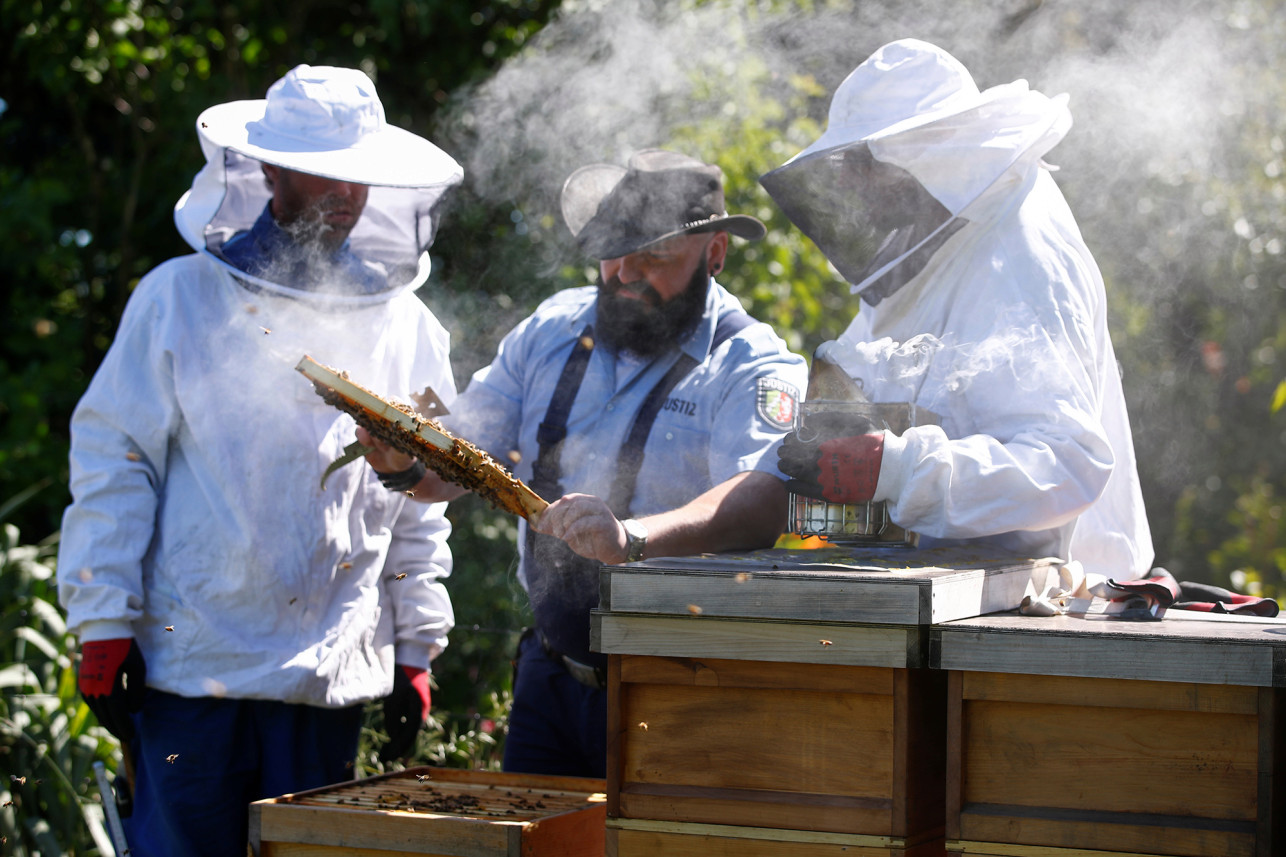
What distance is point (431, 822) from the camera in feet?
6.34

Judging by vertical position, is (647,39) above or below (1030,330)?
above

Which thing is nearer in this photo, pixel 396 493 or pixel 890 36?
pixel 396 493

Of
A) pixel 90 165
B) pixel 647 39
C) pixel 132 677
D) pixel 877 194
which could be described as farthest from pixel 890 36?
pixel 90 165

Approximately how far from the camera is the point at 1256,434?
9352mm

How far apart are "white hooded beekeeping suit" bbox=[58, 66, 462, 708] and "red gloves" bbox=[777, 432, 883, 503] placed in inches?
44.0

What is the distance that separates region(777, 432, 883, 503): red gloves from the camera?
1970 millimetres

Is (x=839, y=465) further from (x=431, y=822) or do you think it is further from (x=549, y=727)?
(x=549, y=727)

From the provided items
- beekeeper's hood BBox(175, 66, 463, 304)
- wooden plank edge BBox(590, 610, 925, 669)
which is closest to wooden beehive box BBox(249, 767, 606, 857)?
wooden plank edge BBox(590, 610, 925, 669)

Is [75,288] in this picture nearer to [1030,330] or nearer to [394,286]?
[394,286]

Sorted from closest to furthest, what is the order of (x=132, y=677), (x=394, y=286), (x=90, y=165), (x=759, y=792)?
(x=759, y=792) → (x=132, y=677) → (x=394, y=286) → (x=90, y=165)

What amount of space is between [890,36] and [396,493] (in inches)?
108

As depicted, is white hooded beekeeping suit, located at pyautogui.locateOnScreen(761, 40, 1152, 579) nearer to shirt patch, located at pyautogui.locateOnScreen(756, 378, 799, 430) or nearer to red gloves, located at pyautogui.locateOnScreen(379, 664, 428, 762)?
shirt patch, located at pyautogui.locateOnScreen(756, 378, 799, 430)

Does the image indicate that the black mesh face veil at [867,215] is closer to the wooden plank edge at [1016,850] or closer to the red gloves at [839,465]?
the red gloves at [839,465]

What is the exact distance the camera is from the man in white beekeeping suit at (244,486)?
2566mm
